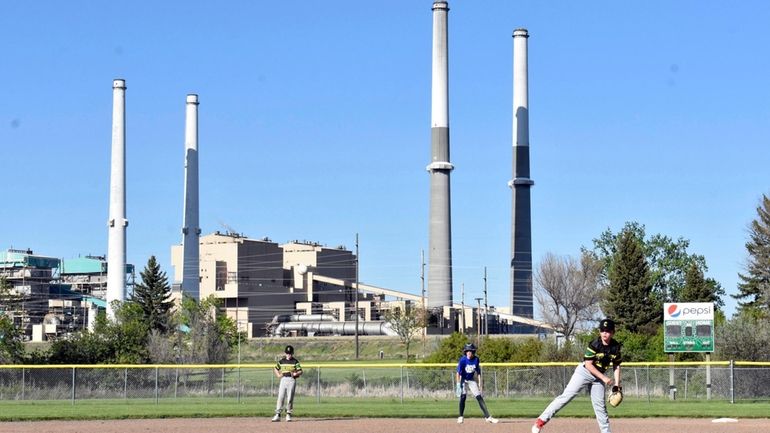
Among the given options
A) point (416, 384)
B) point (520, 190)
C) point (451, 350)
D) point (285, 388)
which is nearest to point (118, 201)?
point (520, 190)

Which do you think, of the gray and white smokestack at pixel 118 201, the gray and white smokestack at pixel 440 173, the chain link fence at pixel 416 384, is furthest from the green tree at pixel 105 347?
the gray and white smokestack at pixel 440 173

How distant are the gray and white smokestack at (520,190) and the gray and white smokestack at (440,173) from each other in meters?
8.37

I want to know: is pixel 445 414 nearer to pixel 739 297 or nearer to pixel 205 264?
pixel 739 297

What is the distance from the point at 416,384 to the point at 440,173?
5968 centimetres

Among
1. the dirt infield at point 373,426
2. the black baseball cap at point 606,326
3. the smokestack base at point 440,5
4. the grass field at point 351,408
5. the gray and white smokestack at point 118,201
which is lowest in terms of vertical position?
the grass field at point 351,408

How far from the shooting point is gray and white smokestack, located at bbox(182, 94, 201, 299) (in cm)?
10944

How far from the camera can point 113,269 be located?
308ft

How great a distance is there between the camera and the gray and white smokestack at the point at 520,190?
107062mm

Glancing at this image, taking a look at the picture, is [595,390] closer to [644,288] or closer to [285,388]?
[285,388]

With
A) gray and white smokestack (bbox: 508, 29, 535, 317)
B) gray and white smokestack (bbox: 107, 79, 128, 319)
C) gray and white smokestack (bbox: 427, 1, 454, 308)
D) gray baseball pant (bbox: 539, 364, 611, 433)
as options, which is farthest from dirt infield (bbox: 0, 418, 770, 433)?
gray and white smokestack (bbox: 508, 29, 535, 317)

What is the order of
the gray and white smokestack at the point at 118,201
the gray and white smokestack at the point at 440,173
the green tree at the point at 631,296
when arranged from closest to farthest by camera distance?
the green tree at the point at 631,296
the gray and white smokestack at the point at 118,201
the gray and white smokestack at the point at 440,173

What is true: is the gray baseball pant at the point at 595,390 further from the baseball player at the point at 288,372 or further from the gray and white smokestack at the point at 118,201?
the gray and white smokestack at the point at 118,201

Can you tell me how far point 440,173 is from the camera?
100312 millimetres

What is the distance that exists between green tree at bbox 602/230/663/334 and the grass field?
41657 mm
